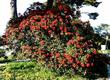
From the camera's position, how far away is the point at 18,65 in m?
16.2

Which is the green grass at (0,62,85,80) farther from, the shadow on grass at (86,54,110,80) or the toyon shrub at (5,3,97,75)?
the shadow on grass at (86,54,110,80)

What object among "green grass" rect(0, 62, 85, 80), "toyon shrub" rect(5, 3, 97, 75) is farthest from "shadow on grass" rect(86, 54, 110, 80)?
"green grass" rect(0, 62, 85, 80)

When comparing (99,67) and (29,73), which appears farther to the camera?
(99,67)

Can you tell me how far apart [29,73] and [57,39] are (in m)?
2.00

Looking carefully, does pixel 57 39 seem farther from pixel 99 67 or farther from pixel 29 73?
pixel 99 67

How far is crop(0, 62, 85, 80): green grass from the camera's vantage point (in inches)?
528

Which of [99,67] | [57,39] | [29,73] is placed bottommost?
[99,67]

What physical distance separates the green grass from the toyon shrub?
17.0 inches

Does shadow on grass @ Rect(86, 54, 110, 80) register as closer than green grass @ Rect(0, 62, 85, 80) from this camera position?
No

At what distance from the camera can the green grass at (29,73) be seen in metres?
13.4

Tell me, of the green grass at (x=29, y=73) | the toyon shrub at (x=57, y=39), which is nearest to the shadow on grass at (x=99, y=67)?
the toyon shrub at (x=57, y=39)

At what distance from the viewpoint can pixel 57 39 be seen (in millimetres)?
14266

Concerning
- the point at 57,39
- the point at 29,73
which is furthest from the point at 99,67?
the point at 29,73

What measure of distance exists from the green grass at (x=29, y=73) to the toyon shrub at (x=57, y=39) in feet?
1.41
